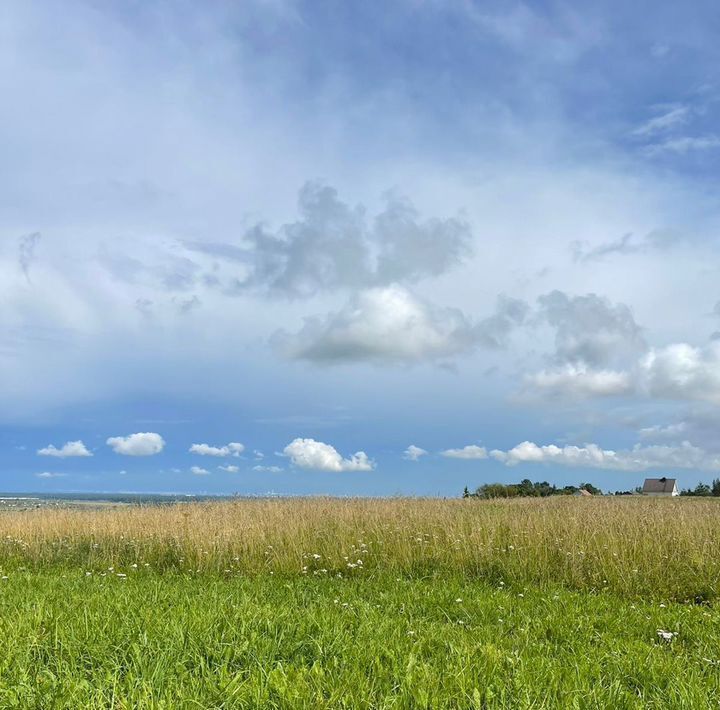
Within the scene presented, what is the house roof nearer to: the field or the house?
the house

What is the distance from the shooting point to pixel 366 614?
6.18m

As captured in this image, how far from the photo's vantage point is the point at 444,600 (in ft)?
25.4

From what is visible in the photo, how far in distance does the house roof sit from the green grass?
75956mm

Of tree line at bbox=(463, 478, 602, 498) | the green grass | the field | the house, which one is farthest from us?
the house

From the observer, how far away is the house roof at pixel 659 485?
→ 247ft

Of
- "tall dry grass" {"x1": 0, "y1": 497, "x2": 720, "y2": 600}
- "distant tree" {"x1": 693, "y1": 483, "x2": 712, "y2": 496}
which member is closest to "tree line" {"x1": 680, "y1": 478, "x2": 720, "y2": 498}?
"distant tree" {"x1": 693, "y1": 483, "x2": 712, "y2": 496}

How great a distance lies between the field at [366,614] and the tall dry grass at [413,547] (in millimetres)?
45

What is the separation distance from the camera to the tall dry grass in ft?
32.7

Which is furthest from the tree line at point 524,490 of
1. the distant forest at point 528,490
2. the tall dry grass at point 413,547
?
the tall dry grass at point 413,547

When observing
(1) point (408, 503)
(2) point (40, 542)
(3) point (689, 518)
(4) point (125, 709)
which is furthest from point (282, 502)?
(4) point (125, 709)

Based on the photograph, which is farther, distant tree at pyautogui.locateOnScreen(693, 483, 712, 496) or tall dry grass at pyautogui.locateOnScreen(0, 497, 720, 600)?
distant tree at pyautogui.locateOnScreen(693, 483, 712, 496)

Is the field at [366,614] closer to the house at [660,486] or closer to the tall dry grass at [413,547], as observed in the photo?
the tall dry grass at [413,547]

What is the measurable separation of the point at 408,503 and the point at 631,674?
14.4 m

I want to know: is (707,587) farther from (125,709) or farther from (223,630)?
(125,709)
